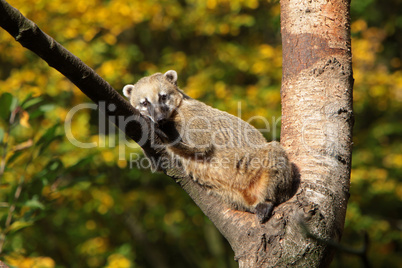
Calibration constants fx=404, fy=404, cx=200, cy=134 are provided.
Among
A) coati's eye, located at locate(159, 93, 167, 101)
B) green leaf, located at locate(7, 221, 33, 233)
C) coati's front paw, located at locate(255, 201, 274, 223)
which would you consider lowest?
green leaf, located at locate(7, 221, 33, 233)

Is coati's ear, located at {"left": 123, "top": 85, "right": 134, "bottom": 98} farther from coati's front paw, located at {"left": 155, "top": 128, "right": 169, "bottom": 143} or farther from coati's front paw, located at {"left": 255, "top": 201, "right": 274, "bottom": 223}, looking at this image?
coati's front paw, located at {"left": 255, "top": 201, "right": 274, "bottom": 223}

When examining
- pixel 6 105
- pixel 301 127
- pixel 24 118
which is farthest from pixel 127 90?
pixel 301 127

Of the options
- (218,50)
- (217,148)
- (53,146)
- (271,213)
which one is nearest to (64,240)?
(53,146)

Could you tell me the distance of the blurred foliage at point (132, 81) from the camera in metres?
7.20

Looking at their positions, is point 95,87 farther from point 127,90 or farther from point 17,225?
point 127,90

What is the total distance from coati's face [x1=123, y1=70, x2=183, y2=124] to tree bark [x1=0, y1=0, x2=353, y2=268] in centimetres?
164

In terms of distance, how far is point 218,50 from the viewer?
8195 millimetres

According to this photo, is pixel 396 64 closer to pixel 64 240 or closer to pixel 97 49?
pixel 97 49

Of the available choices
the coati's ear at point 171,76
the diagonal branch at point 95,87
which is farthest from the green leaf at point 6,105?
the coati's ear at point 171,76

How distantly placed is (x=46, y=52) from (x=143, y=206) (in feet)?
26.3

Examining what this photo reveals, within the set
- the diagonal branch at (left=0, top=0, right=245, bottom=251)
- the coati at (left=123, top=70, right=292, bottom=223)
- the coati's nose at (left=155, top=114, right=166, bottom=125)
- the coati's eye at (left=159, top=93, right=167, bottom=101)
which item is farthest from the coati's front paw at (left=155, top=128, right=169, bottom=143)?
the coati's eye at (left=159, top=93, right=167, bottom=101)

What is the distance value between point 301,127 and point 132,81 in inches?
208

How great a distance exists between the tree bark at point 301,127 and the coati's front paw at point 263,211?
0.05 metres

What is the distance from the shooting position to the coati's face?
493cm
